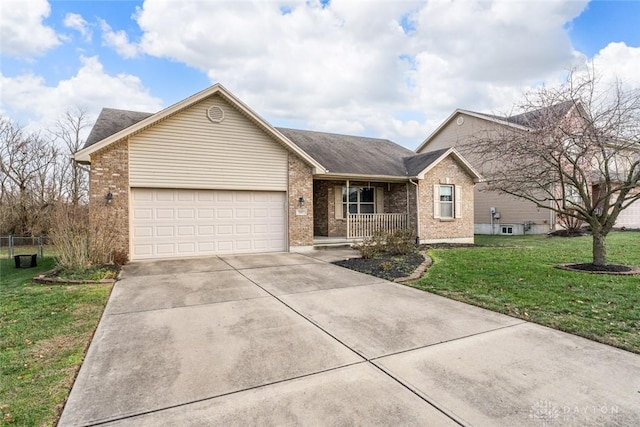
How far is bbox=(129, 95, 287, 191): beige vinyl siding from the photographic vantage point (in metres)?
10.6

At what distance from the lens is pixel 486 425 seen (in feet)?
8.31

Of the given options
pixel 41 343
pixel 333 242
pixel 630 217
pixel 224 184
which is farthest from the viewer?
pixel 630 217

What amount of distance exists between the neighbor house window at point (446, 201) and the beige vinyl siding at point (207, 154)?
7.59 meters

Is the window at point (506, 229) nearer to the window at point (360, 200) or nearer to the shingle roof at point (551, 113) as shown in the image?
the window at point (360, 200)

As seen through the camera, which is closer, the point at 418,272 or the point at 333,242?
the point at 418,272

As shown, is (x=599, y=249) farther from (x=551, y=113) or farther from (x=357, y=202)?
(x=357, y=202)

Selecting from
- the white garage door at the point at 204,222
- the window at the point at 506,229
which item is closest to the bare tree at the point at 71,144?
the white garage door at the point at 204,222

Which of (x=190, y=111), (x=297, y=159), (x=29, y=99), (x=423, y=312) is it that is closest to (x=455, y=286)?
(x=423, y=312)

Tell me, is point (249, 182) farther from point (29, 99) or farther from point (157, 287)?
point (29, 99)

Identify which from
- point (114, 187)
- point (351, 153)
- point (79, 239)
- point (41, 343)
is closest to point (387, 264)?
point (41, 343)

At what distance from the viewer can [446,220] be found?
51.2 ft

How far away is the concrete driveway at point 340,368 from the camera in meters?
2.69

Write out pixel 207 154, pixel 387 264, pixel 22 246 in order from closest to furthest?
pixel 387 264, pixel 207 154, pixel 22 246

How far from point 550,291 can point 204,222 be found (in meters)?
9.74
